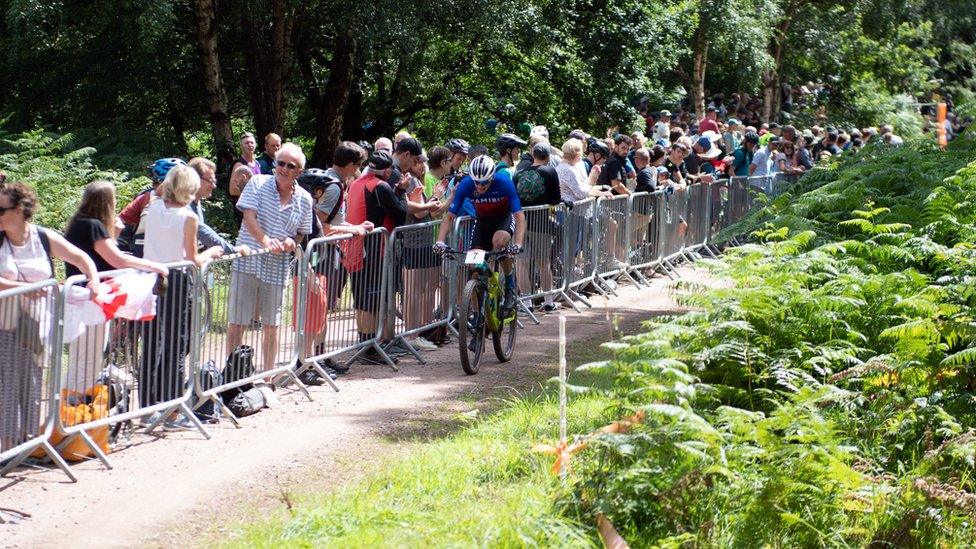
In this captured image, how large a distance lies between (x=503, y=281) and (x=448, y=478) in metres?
4.29

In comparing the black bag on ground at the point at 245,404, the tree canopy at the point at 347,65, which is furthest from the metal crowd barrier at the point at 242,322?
the tree canopy at the point at 347,65

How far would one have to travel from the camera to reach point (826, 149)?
2788cm

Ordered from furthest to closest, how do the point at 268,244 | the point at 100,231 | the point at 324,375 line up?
the point at 324,375, the point at 268,244, the point at 100,231

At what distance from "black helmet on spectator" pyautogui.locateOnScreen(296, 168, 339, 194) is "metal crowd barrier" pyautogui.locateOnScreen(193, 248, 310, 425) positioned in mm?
1300

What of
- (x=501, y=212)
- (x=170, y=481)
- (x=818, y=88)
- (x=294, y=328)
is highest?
(x=818, y=88)

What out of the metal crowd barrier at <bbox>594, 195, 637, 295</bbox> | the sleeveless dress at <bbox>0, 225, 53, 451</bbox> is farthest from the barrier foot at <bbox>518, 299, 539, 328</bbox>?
the sleeveless dress at <bbox>0, 225, 53, 451</bbox>

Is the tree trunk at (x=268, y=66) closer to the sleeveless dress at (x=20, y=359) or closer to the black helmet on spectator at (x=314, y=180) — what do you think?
the black helmet on spectator at (x=314, y=180)

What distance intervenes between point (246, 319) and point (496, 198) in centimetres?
277

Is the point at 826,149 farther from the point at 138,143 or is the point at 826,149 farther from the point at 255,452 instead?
the point at 255,452

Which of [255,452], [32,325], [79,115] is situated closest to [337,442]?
[255,452]

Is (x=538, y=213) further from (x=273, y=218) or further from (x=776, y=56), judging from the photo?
(x=776, y=56)

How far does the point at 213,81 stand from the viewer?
21.1m

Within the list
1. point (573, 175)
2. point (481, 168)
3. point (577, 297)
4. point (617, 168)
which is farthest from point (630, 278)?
point (481, 168)

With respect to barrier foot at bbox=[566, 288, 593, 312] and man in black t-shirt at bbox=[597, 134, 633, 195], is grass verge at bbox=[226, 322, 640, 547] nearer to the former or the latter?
barrier foot at bbox=[566, 288, 593, 312]
